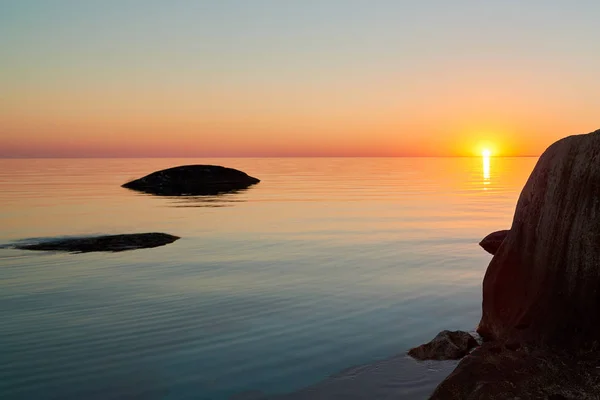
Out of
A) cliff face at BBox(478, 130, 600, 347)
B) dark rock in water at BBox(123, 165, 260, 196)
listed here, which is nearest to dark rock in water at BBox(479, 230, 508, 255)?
cliff face at BBox(478, 130, 600, 347)

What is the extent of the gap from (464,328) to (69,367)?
8563mm

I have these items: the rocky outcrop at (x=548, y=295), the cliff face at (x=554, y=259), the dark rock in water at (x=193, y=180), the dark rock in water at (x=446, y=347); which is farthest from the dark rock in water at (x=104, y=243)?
the dark rock in water at (x=193, y=180)

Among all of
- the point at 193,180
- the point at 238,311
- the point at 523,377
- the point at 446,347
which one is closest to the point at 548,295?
the point at 523,377

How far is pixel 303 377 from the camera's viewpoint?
10.8 metres

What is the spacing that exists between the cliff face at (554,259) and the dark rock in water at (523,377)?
0.57 metres

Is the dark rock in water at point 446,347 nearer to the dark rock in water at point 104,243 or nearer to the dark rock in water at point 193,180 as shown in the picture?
the dark rock in water at point 104,243

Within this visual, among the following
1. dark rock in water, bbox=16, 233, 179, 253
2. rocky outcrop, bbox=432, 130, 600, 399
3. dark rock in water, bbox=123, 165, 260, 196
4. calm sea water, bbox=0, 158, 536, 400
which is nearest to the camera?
rocky outcrop, bbox=432, 130, 600, 399

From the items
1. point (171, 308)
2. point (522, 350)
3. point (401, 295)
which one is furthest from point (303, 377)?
point (401, 295)

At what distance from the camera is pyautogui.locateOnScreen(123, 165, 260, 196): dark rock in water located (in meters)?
75.1

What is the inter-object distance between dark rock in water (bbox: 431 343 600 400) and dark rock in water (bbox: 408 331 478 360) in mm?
1927

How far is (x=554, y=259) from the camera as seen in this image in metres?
10.3

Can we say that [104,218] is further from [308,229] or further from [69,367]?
[69,367]

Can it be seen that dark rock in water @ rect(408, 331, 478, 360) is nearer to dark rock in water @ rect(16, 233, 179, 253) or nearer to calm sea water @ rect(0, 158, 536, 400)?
calm sea water @ rect(0, 158, 536, 400)

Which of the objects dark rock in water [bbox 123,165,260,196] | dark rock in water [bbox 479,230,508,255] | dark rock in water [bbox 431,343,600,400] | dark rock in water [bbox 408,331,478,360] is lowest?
dark rock in water [bbox 408,331,478,360]
